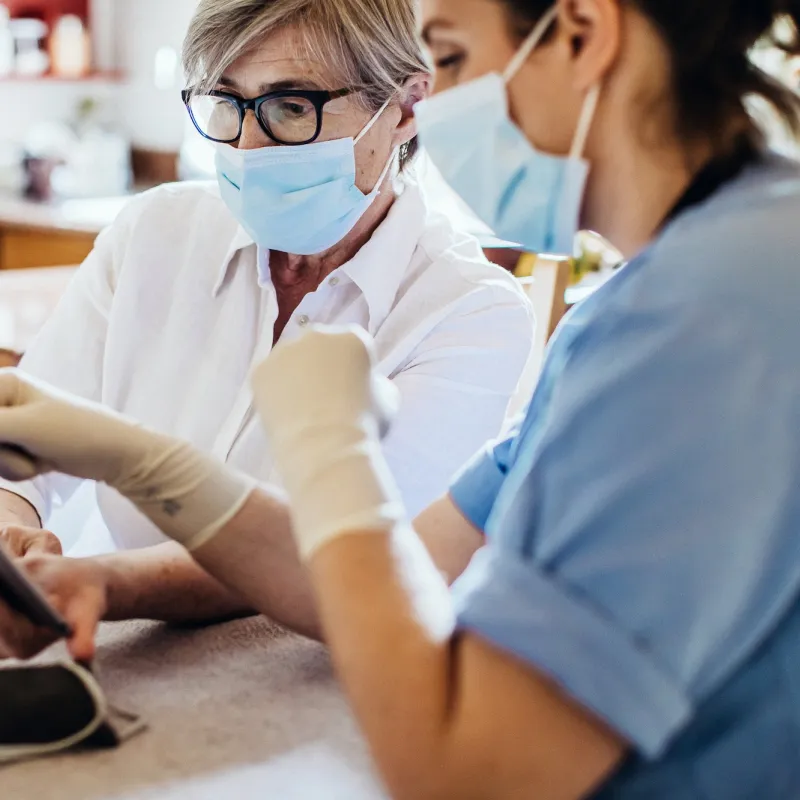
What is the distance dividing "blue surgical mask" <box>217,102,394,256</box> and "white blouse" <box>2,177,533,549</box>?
78 mm

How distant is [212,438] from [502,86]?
0.73 meters

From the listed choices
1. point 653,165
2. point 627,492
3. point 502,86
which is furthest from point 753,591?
point 502,86

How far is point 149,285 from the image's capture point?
4.83ft

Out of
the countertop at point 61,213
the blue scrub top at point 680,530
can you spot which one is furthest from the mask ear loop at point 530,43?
the countertop at point 61,213

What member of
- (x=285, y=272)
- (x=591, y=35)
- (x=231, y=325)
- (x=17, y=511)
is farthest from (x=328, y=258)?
(x=591, y=35)

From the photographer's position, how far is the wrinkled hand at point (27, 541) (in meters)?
1.14

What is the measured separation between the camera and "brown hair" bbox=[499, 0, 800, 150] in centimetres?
72

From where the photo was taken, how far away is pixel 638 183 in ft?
2.53

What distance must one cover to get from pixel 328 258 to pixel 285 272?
7 centimetres

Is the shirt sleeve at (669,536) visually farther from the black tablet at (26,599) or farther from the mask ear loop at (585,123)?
the black tablet at (26,599)

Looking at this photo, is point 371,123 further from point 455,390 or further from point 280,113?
point 455,390

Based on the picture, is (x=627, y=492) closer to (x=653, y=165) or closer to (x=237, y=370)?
(x=653, y=165)

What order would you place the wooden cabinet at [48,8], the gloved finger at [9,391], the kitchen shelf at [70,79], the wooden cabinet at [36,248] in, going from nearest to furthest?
the gloved finger at [9,391] < the wooden cabinet at [36,248] < the kitchen shelf at [70,79] < the wooden cabinet at [48,8]

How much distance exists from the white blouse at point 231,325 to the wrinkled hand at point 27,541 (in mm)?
201
